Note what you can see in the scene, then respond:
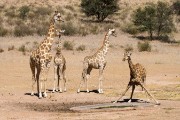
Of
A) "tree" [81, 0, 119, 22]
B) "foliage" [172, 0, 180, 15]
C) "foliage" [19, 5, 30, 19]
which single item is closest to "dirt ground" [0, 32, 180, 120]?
"tree" [81, 0, 119, 22]

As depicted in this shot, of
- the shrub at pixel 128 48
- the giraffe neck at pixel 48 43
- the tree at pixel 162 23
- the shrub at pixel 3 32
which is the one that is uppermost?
the giraffe neck at pixel 48 43

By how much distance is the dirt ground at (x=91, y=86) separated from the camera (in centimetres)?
1477

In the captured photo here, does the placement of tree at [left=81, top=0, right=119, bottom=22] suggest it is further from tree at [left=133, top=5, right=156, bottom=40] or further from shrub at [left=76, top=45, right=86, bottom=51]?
shrub at [left=76, top=45, right=86, bottom=51]

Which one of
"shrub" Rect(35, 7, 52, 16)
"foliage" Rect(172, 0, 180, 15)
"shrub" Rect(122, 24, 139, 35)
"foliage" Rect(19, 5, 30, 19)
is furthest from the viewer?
"foliage" Rect(172, 0, 180, 15)

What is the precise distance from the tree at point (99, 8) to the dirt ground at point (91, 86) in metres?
10.2

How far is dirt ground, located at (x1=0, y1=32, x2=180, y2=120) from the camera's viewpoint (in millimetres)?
14766

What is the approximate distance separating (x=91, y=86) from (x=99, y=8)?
30660 mm

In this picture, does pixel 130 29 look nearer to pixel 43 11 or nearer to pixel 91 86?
pixel 43 11

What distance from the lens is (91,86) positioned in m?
22.2

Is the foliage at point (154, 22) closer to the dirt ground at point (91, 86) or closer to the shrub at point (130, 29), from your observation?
the shrub at point (130, 29)

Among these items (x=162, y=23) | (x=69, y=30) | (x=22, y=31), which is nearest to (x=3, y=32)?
(x=22, y=31)

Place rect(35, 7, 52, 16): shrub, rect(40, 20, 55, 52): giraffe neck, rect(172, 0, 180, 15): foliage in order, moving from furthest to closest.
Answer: rect(172, 0, 180, 15): foliage, rect(35, 7, 52, 16): shrub, rect(40, 20, 55, 52): giraffe neck

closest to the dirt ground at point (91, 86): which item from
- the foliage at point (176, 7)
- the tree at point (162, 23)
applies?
the tree at point (162, 23)

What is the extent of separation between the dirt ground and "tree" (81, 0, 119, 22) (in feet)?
33.6
